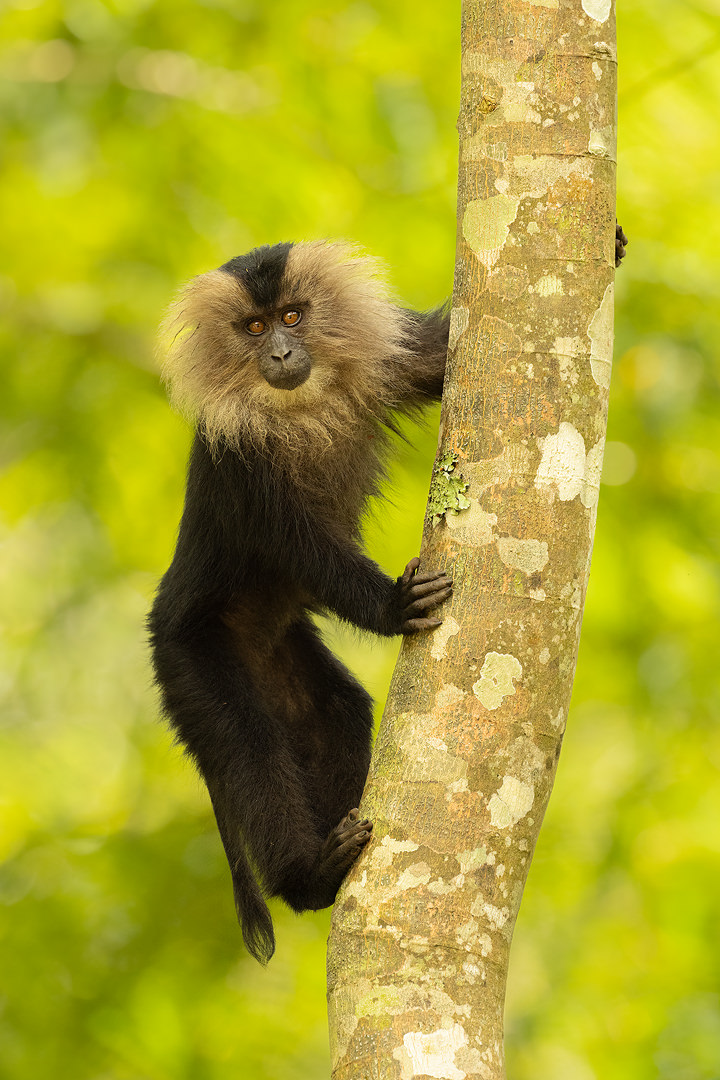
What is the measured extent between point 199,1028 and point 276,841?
2.11 m

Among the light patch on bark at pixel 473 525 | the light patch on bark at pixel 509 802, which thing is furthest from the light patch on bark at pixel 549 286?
the light patch on bark at pixel 509 802

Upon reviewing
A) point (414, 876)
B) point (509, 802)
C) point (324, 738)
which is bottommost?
point (324, 738)

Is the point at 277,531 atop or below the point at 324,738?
atop

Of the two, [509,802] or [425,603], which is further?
[425,603]

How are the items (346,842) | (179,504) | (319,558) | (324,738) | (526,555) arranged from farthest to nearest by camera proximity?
(179,504) → (324,738) → (319,558) → (346,842) → (526,555)

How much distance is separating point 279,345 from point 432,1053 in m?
2.24

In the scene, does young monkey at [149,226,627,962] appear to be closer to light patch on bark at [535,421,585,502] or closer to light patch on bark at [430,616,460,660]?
light patch on bark at [430,616,460,660]

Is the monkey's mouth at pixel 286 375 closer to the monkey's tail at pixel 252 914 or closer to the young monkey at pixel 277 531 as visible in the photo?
the young monkey at pixel 277 531

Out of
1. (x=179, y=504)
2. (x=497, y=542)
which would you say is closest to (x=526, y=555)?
(x=497, y=542)

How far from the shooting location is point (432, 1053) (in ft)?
6.21

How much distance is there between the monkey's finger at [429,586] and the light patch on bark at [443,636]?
7cm

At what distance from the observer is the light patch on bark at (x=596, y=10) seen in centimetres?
231

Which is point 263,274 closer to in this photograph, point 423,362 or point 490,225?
point 423,362

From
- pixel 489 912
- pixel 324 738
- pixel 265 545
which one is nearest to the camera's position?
pixel 489 912
